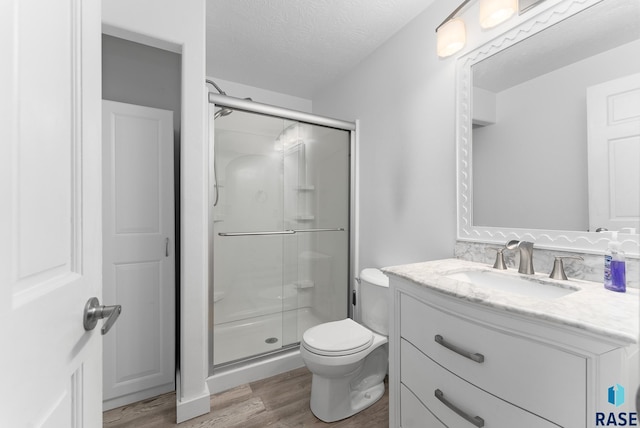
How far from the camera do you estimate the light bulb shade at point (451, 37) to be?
132cm

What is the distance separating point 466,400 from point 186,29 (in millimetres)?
2042

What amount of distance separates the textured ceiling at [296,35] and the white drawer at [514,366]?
1718mm

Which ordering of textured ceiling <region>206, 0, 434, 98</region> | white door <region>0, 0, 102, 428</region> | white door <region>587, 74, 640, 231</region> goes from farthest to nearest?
1. textured ceiling <region>206, 0, 434, 98</region>
2. white door <region>587, 74, 640, 231</region>
3. white door <region>0, 0, 102, 428</region>

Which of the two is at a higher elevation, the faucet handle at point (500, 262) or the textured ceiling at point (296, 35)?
the textured ceiling at point (296, 35)

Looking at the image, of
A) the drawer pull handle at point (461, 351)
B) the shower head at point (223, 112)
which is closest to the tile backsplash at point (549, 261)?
the drawer pull handle at point (461, 351)

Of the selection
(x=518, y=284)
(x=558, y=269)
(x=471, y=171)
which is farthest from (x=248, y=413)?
(x=471, y=171)

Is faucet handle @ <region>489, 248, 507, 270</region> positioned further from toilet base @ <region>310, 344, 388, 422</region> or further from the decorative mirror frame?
toilet base @ <region>310, 344, 388, 422</region>

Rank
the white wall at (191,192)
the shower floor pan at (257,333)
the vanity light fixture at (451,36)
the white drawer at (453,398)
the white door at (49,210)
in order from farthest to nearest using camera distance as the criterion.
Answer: the shower floor pan at (257,333) < the white wall at (191,192) < the vanity light fixture at (451,36) < the white drawer at (453,398) < the white door at (49,210)

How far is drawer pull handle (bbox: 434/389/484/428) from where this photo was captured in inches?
31.5

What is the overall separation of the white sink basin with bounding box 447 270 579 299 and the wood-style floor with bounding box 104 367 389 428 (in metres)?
0.95

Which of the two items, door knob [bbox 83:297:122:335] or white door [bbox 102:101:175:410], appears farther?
white door [bbox 102:101:175:410]

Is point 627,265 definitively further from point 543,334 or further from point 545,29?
point 545,29

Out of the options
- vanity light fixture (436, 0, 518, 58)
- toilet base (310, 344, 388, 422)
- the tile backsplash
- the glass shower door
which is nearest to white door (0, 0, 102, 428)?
toilet base (310, 344, 388, 422)

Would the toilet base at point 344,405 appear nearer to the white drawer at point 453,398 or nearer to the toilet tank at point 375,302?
the toilet tank at point 375,302
